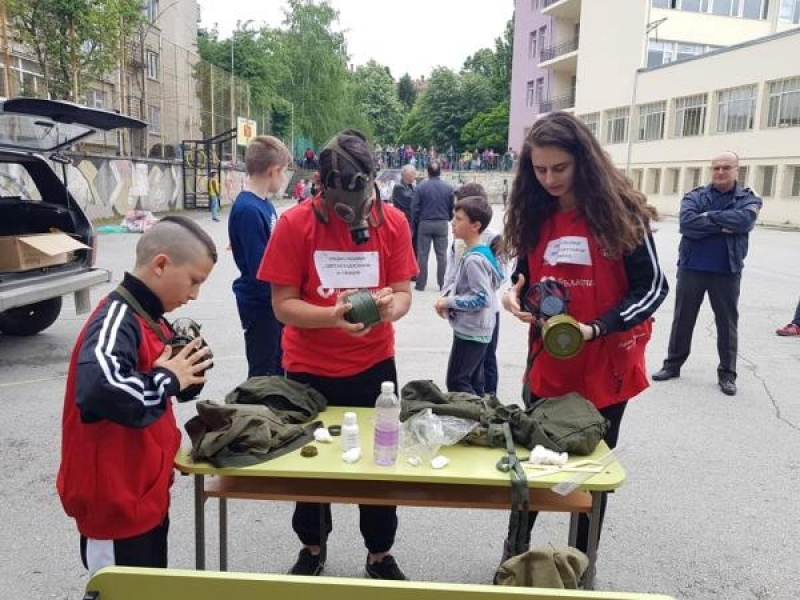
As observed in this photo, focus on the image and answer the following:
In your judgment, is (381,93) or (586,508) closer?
(586,508)

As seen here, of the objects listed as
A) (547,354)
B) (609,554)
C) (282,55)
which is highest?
(282,55)

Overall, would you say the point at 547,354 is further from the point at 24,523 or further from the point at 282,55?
the point at 282,55

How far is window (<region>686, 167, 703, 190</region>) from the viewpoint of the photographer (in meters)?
31.4

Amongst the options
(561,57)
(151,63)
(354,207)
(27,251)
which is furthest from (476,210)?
(561,57)

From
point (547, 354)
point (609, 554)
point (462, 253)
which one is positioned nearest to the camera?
point (547, 354)

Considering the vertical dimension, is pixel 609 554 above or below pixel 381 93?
below

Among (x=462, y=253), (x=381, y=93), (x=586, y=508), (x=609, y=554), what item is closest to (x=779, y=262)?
(x=462, y=253)

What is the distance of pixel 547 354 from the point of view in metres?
2.63

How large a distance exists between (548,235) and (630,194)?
350 millimetres

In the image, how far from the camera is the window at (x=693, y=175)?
31441mm

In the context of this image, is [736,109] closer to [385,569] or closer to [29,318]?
[29,318]

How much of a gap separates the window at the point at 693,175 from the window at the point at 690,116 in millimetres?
1716

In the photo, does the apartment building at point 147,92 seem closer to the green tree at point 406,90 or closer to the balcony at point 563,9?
the balcony at point 563,9

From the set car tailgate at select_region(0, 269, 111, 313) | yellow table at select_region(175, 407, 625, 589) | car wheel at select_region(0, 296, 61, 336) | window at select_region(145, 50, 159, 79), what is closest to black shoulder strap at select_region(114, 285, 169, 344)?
yellow table at select_region(175, 407, 625, 589)
